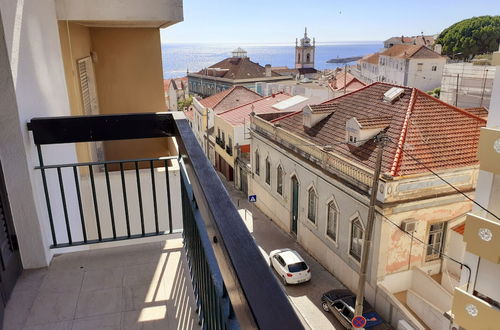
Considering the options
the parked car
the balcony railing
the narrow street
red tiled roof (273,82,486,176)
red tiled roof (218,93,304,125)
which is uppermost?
the balcony railing

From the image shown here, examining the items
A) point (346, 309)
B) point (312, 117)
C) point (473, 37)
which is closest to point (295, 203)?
point (312, 117)

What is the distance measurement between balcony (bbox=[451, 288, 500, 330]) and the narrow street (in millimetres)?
3009

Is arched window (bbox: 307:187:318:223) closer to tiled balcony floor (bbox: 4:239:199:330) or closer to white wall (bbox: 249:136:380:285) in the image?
white wall (bbox: 249:136:380:285)

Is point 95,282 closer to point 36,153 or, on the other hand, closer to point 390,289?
point 36,153

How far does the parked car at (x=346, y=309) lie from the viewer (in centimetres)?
968

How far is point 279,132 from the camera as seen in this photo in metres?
15.0

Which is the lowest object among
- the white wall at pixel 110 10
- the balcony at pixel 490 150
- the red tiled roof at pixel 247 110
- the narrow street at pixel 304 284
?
the narrow street at pixel 304 284

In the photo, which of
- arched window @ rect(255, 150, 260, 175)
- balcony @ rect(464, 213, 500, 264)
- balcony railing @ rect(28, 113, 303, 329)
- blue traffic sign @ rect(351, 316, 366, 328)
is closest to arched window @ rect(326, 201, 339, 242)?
blue traffic sign @ rect(351, 316, 366, 328)

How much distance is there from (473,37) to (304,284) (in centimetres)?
4249

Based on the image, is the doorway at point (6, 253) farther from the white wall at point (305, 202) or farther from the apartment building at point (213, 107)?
the apartment building at point (213, 107)

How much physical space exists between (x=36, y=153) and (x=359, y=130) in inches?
391

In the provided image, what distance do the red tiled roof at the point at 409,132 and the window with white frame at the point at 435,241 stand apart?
1632 mm

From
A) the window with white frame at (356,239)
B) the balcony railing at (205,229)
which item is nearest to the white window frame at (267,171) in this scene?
the window with white frame at (356,239)

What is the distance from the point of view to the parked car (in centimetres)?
968
